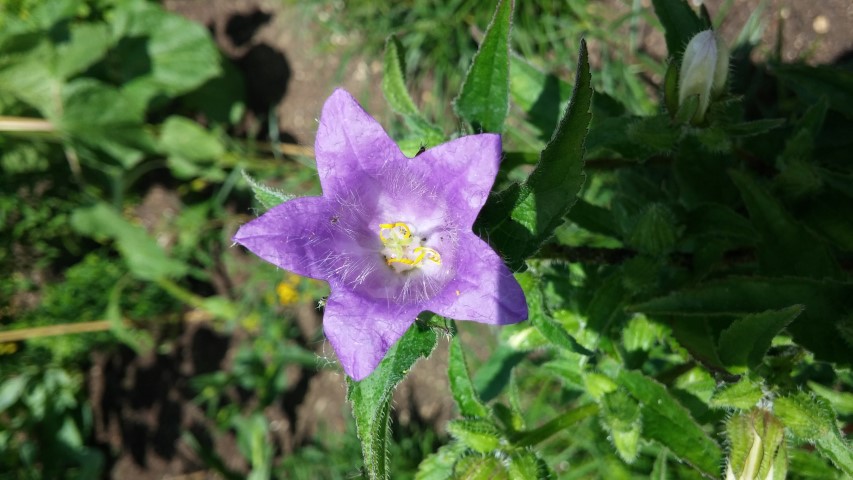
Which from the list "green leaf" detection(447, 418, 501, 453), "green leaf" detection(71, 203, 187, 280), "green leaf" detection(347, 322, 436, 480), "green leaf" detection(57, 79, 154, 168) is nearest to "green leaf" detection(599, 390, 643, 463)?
"green leaf" detection(447, 418, 501, 453)

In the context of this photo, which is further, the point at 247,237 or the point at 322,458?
the point at 322,458

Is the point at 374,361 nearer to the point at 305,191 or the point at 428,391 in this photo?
the point at 428,391

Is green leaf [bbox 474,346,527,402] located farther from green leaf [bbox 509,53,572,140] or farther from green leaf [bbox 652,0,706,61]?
green leaf [bbox 652,0,706,61]

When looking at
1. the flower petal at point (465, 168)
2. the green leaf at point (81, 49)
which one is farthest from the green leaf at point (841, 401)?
the green leaf at point (81, 49)

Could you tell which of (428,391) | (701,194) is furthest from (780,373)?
(428,391)

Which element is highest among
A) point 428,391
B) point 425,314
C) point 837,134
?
point 837,134

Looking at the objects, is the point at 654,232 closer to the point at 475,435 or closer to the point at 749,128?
the point at 749,128
